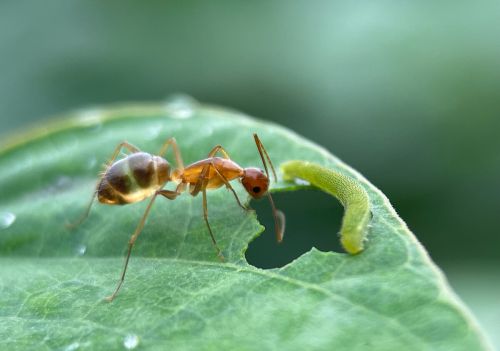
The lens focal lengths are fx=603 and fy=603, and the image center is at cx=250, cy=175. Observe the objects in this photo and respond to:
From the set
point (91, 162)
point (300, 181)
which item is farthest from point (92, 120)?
point (300, 181)

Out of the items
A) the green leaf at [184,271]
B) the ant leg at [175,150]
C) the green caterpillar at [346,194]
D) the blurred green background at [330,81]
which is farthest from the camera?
the blurred green background at [330,81]

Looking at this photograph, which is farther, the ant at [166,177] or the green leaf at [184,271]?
the ant at [166,177]

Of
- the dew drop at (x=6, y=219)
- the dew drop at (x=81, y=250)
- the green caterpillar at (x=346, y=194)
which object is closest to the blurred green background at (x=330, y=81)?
the green caterpillar at (x=346, y=194)

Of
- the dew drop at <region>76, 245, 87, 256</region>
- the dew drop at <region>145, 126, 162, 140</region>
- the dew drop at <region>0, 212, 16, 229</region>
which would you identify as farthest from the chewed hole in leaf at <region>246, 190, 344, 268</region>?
the dew drop at <region>0, 212, 16, 229</region>

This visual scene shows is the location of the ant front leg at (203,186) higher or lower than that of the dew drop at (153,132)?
lower

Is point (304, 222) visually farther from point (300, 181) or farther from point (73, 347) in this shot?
point (73, 347)

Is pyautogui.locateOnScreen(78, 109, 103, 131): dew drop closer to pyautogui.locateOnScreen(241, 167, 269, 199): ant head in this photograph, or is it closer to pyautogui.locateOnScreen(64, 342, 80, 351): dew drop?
pyautogui.locateOnScreen(241, 167, 269, 199): ant head

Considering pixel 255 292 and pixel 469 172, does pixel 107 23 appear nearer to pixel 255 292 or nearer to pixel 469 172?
pixel 469 172

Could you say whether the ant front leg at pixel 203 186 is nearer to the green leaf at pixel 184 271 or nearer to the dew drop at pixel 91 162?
the green leaf at pixel 184 271
